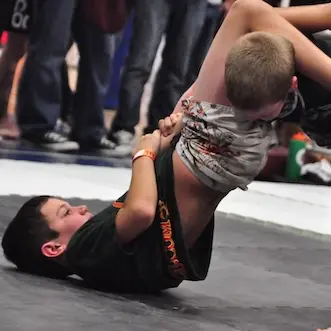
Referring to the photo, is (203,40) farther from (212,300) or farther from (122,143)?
(212,300)

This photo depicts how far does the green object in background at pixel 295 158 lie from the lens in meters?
A: 4.42

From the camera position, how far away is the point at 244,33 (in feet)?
4.87

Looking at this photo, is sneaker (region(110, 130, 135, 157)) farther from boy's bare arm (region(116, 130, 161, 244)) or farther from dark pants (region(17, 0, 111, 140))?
boy's bare arm (region(116, 130, 161, 244))

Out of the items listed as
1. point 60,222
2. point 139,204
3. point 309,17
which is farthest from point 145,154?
point 309,17

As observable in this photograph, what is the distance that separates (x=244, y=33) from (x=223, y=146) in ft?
0.68

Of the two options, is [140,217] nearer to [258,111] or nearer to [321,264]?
[258,111]

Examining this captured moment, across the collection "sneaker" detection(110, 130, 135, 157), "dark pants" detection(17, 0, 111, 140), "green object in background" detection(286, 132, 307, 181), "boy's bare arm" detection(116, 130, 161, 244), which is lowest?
"green object in background" detection(286, 132, 307, 181)

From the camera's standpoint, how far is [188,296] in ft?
5.39

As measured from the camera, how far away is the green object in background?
14.5 feet

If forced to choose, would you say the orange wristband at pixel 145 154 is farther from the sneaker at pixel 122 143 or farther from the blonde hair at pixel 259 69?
the sneaker at pixel 122 143

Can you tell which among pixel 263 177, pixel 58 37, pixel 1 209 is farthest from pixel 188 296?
pixel 263 177

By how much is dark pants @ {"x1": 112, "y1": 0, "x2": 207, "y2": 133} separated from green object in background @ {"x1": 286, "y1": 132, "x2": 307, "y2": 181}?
0.74 metres

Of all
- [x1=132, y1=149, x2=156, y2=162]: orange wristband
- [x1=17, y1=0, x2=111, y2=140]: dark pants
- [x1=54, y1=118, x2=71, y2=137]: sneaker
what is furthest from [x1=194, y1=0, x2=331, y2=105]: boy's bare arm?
[x1=54, y1=118, x2=71, y2=137]: sneaker

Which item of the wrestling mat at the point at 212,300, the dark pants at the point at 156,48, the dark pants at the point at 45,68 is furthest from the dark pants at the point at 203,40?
the wrestling mat at the point at 212,300
